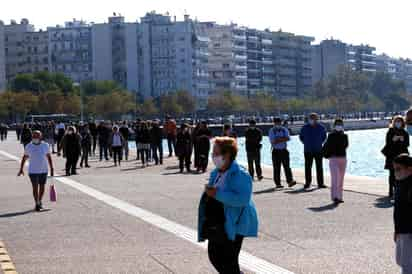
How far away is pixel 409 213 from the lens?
Answer: 32.8 ft

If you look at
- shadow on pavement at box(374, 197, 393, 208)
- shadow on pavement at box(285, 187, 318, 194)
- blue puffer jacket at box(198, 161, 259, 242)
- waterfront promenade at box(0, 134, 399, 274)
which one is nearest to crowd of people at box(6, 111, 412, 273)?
blue puffer jacket at box(198, 161, 259, 242)

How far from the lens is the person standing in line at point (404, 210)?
389 inches

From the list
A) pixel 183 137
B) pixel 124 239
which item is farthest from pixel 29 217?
pixel 183 137

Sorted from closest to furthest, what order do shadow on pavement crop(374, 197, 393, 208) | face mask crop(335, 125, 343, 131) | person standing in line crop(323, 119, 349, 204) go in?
1. shadow on pavement crop(374, 197, 393, 208)
2. person standing in line crop(323, 119, 349, 204)
3. face mask crop(335, 125, 343, 131)

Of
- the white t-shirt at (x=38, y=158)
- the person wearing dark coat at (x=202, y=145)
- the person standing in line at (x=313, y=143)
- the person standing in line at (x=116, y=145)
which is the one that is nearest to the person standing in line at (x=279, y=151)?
the person standing in line at (x=313, y=143)

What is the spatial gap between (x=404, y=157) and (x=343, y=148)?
1210cm

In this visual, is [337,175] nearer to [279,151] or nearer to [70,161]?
[279,151]

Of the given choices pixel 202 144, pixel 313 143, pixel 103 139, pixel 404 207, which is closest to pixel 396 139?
pixel 313 143

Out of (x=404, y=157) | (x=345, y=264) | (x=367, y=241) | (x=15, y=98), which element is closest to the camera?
(x=404, y=157)

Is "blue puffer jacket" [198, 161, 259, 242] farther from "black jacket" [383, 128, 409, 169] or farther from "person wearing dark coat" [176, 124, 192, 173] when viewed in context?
"person wearing dark coat" [176, 124, 192, 173]

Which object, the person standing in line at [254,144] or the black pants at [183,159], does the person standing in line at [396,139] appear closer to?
the person standing in line at [254,144]

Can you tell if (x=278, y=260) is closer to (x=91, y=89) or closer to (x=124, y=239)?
(x=124, y=239)

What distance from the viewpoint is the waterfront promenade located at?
1277cm

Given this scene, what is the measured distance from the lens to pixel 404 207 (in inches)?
395
